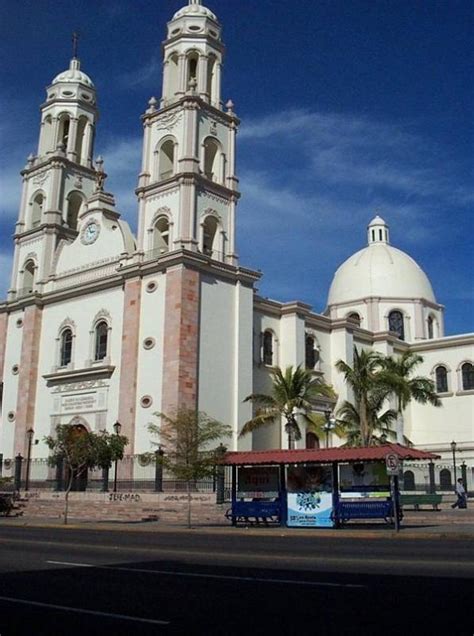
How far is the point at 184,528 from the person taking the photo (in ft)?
80.3

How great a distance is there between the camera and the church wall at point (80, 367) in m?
39.9

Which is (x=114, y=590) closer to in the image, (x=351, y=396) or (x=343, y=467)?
(x=343, y=467)

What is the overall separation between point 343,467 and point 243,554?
42.1 ft

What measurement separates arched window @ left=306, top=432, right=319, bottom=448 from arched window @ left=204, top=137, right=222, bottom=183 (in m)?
16.1

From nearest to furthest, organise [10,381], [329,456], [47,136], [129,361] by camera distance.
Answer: [329,456], [129,361], [10,381], [47,136]

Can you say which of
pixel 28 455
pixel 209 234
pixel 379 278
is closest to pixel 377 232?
pixel 379 278

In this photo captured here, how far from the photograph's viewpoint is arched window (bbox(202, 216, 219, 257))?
41.4 m

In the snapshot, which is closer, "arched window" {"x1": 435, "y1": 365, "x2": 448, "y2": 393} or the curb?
the curb

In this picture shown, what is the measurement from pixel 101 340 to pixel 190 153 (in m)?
11.8

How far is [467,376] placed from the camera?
51.0 m

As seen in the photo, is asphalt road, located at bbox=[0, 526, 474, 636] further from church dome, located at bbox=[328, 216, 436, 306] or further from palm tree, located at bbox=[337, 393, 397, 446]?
church dome, located at bbox=[328, 216, 436, 306]

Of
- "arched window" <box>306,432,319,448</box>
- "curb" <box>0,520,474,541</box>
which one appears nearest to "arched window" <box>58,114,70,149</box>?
"arched window" <box>306,432,319,448</box>

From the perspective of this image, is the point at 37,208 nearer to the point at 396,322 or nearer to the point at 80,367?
the point at 80,367

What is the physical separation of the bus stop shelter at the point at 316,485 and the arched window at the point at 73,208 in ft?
91.4
